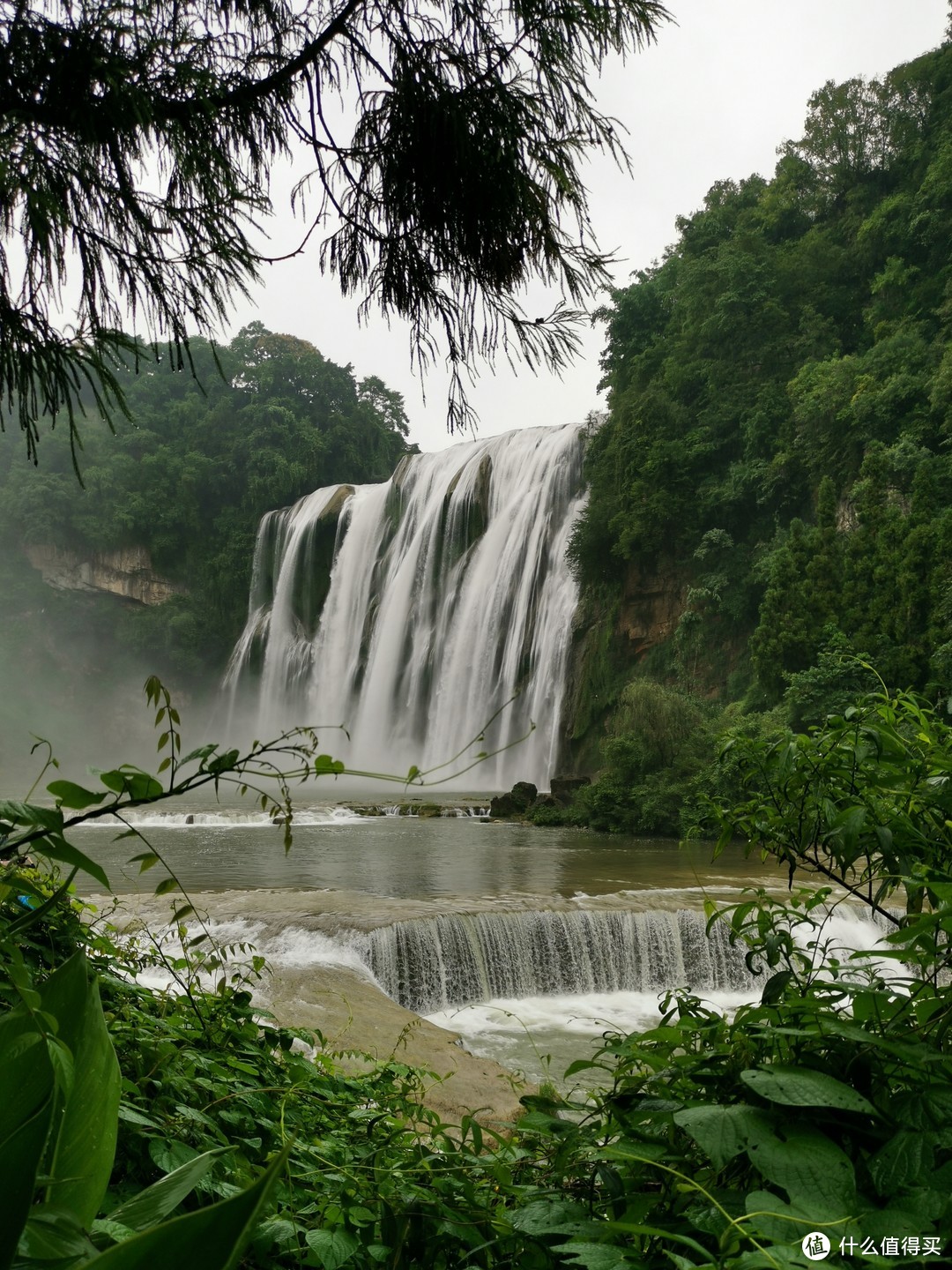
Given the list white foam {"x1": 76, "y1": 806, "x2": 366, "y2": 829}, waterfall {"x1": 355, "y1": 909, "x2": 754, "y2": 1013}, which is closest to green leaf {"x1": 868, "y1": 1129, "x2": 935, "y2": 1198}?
waterfall {"x1": 355, "y1": 909, "x2": 754, "y2": 1013}

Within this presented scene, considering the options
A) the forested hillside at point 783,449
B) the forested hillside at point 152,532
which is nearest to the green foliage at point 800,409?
the forested hillside at point 783,449

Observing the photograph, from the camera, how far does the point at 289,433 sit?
39.9m

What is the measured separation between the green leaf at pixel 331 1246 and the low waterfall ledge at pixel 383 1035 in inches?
104

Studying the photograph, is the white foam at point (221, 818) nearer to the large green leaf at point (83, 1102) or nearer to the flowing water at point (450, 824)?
the flowing water at point (450, 824)

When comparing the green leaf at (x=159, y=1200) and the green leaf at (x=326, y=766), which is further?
the green leaf at (x=326, y=766)

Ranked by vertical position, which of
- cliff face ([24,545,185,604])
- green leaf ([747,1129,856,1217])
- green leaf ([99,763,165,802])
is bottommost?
green leaf ([747,1129,856,1217])

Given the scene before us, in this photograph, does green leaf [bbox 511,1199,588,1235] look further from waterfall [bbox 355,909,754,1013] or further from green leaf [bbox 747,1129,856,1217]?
waterfall [bbox 355,909,754,1013]

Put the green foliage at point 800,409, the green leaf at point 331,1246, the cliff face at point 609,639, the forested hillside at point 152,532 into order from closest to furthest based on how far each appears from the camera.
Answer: the green leaf at point 331,1246
the green foliage at point 800,409
the cliff face at point 609,639
the forested hillside at point 152,532

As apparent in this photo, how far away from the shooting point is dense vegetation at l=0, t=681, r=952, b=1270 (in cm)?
66

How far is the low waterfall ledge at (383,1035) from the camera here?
4.29 metres

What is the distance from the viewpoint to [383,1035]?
Result: 208 inches

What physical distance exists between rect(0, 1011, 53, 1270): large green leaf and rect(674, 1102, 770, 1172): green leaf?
27.1 inches

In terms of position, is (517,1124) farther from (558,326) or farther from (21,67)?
(21,67)

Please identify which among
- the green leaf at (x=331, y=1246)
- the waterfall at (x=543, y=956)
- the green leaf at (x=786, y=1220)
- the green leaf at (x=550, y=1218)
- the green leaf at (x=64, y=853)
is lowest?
the waterfall at (x=543, y=956)
